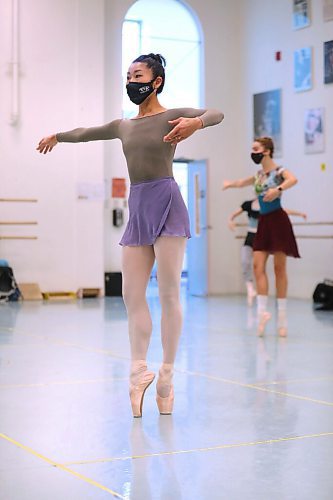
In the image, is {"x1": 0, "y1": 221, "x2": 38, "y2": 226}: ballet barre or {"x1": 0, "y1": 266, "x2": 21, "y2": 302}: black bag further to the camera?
{"x1": 0, "y1": 221, "x2": 38, "y2": 226}: ballet barre

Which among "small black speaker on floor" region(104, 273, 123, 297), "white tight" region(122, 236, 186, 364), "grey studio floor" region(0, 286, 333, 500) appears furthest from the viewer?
"small black speaker on floor" region(104, 273, 123, 297)

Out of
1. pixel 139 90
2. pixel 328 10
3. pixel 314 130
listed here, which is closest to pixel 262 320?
pixel 139 90

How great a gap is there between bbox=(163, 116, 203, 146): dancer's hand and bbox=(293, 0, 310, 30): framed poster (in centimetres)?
972

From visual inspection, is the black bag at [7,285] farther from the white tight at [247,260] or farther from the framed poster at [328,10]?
the framed poster at [328,10]

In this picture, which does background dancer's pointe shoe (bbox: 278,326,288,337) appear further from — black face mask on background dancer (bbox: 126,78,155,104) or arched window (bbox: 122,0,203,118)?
arched window (bbox: 122,0,203,118)

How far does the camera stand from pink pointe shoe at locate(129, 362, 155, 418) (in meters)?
3.82

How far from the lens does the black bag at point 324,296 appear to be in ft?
34.2

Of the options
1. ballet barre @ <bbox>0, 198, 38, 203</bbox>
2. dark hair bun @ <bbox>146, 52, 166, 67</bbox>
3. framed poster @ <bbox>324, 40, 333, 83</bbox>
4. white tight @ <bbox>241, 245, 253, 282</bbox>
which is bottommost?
white tight @ <bbox>241, 245, 253, 282</bbox>

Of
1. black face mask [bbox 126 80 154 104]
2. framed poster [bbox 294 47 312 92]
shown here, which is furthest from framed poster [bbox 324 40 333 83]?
black face mask [bbox 126 80 154 104]

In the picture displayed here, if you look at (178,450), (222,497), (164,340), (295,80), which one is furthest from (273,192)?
(295,80)

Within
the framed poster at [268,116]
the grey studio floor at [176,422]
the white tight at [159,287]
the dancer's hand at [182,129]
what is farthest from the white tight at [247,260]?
the dancer's hand at [182,129]

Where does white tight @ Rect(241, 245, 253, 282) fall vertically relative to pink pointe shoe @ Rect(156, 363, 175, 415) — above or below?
above

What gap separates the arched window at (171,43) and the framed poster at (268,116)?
101 centimetres

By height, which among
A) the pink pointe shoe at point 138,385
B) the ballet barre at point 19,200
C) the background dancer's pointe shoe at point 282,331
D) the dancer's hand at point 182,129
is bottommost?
the background dancer's pointe shoe at point 282,331
